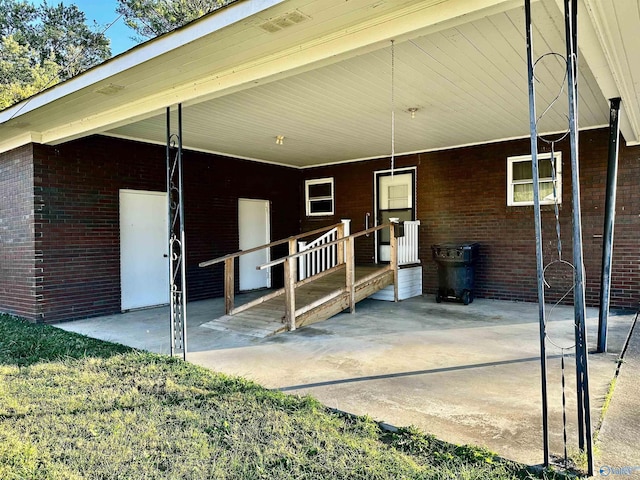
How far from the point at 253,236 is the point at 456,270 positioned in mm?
4388

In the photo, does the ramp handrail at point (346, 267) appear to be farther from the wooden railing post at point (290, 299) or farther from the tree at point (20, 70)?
the tree at point (20, 70)

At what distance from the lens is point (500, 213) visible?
7.99m

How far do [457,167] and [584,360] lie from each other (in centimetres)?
668

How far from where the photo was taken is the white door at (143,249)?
7363 millimetres

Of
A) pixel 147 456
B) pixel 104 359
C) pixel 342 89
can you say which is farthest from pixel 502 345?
pixel 104 359

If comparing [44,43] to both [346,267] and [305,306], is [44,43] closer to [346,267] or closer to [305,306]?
[346,267]

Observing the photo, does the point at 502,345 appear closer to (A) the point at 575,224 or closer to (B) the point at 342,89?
(A) the point at 575,224

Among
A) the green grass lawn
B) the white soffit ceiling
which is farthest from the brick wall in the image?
the green grass lawn

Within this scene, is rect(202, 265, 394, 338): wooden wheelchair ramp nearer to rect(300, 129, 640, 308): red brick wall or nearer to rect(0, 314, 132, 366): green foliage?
rect(0, 314, 132, 366): green foliage

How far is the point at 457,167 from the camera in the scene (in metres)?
8.44

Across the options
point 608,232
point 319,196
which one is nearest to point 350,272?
point 608,232

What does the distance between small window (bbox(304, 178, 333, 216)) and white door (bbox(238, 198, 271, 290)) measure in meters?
1.18

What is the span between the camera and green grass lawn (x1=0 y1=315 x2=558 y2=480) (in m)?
2.35

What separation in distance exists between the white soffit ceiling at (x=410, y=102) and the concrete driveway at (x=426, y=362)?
9.47 ft
